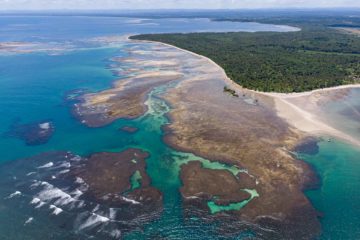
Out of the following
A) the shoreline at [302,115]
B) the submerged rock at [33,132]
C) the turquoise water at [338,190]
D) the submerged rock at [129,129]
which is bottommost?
the turquoise water at [338,190]

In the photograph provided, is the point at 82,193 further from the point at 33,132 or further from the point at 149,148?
the point at 33,132

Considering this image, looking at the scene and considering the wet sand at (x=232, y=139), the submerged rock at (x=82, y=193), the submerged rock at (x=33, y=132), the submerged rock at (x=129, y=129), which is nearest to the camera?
the submerged rock at (x=82, y=193)

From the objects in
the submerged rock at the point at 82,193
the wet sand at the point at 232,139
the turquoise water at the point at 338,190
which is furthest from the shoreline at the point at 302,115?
the submerged rock at the point at 82,193

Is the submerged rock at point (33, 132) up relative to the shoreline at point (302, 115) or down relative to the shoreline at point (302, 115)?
up

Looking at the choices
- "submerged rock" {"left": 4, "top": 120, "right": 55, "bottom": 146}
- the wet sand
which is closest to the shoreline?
the wet sand

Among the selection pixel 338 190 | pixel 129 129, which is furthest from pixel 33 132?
pixel 338 190

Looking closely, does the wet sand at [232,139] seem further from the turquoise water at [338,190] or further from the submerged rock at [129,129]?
the submerged rock at [129,129]

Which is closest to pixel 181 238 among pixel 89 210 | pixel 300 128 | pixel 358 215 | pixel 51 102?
pixel 89 210

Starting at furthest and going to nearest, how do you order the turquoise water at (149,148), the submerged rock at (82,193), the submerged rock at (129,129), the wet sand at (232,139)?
the submerged rock at (129,129), the wet sand at (232,139), the turquoise water at (149,148), the submerged rock at (82,193)
